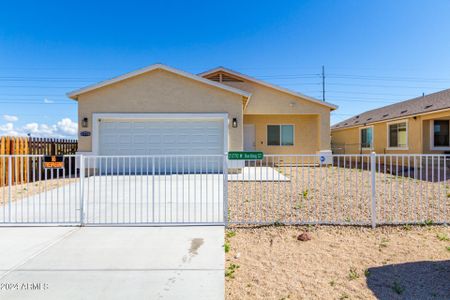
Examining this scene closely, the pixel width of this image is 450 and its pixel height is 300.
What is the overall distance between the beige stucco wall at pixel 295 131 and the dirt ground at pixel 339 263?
13.2 metres

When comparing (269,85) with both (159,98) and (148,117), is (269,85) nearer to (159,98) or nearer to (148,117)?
(159,98)

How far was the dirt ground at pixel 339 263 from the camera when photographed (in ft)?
10.8

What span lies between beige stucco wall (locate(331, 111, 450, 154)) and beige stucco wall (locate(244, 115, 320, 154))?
5816 mm

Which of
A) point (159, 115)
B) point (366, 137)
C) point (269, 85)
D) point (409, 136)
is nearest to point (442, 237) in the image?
point (159, 115)

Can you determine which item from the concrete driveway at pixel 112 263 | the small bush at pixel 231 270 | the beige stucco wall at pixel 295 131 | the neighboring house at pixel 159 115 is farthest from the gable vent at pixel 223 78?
the small bush at pixel 231 270

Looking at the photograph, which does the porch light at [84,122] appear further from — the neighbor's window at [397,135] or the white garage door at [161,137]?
the neighbor's window at [397,135]

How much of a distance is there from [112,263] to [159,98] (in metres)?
10.1

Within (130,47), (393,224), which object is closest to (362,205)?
(393,224)

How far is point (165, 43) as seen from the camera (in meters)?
18.5

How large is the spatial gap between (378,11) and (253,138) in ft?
33.2

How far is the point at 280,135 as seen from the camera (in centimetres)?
1870

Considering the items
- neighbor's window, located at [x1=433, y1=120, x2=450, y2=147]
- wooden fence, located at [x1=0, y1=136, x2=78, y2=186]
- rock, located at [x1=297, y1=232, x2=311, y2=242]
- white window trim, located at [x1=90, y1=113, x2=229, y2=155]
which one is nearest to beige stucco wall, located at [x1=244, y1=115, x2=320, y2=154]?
white window trim, located at [x1=90, y1=113, x2=229, y2=155]

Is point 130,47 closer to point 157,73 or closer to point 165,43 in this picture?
point 165,43

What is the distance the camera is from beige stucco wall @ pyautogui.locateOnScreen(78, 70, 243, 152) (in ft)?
42.2
